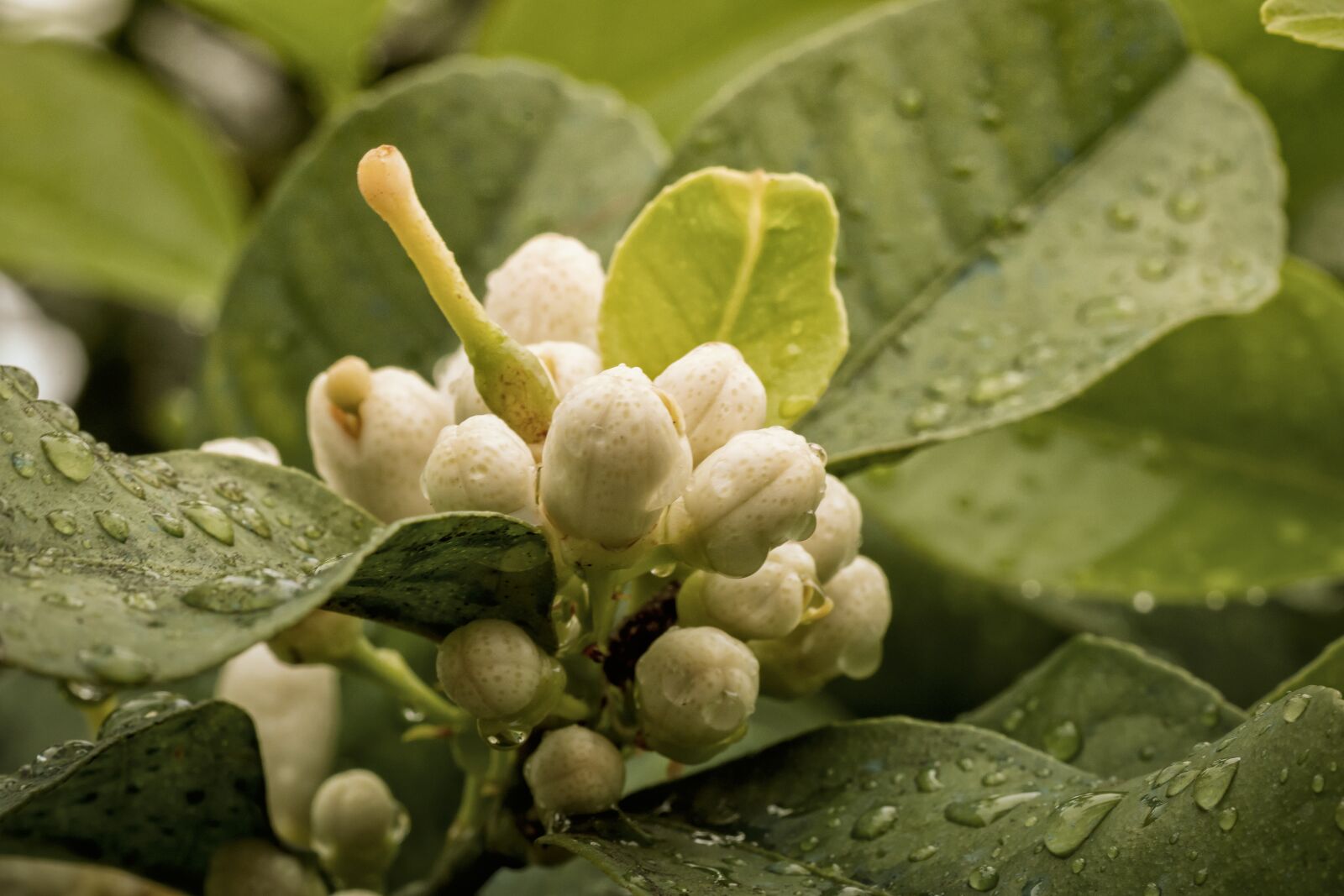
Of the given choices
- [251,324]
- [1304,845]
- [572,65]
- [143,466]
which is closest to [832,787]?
[1304,845]

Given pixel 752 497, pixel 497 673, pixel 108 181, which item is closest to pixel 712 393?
pixel 752 497

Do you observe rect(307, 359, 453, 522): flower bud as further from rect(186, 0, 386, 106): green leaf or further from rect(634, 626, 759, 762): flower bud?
rect(186, 0, 386, 106): green leaf

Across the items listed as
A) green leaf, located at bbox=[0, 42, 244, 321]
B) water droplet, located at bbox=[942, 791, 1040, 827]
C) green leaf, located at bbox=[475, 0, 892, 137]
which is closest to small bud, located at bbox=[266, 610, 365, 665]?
water droplet, located at bbox=[942, 791, 1040, 827]

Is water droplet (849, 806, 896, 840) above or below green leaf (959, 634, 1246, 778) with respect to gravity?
above

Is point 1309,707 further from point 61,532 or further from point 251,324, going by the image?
point 251,324

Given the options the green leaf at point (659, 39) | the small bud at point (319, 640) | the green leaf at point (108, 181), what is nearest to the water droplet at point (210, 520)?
the small bud at point (319, 640)

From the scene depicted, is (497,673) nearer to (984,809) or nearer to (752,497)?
(752,497)

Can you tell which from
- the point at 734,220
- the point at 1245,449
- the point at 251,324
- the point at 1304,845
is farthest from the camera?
the point at 1245,449
